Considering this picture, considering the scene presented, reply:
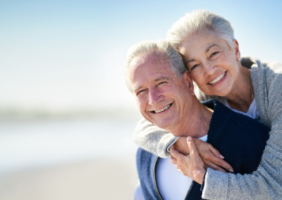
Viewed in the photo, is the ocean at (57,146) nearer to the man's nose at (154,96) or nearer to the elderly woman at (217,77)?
the elderly woman at (217,77)

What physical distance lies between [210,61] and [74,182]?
369 centimetres

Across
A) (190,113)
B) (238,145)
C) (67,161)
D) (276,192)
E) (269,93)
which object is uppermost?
(67,161)

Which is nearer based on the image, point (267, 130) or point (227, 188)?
point (227, 188)

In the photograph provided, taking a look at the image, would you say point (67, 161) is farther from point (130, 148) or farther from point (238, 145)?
point (238, 145)

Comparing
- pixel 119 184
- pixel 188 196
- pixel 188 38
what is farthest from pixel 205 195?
pixel 119 184

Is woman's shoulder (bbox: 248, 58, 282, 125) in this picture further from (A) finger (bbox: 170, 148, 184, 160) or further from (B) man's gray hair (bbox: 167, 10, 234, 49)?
(A) finger (bbox: 170, 148, 184, 160)

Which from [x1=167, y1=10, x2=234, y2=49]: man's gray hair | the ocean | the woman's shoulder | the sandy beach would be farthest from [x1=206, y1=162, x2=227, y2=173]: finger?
the ocean

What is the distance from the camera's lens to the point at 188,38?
2105 mm

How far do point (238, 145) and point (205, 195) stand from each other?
0.44m

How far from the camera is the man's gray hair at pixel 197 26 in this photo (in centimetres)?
210

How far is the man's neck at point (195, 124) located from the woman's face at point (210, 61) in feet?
0.75

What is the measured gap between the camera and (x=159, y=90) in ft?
6.77

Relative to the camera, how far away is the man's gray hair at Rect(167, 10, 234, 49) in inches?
82.8

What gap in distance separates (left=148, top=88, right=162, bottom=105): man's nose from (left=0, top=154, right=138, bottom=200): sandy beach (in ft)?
8.84
